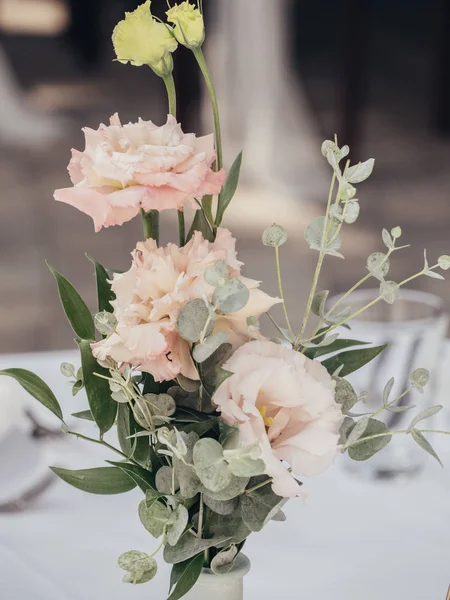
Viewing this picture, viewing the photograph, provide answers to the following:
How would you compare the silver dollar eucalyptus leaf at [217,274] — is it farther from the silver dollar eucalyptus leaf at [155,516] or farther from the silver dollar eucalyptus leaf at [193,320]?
the silver dollar eucalyptus leaf at [155,516]

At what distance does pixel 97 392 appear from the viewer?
0.54 m

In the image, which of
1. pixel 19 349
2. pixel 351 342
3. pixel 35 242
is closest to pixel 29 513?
pixel 351 342

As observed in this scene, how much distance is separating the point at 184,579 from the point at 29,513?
13.5 inches

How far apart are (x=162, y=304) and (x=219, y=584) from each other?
0.18m

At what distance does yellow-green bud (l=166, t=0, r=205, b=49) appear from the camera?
0.51 meters

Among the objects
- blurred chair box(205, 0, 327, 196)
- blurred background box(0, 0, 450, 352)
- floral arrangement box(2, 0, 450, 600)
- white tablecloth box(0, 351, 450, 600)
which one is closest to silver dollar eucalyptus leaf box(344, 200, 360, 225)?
floral arrangement box(2, 0, 450, 600)

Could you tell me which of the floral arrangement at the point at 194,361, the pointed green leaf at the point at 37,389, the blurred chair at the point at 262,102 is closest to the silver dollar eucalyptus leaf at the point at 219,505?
the floral arrangement at the point at 194,361

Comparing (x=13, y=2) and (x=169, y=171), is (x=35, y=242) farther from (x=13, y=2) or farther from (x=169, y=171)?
(x=169, y=171)

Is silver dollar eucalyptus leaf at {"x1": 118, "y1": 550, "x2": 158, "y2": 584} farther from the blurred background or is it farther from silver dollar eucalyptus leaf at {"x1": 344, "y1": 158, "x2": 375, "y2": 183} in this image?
the blurred background

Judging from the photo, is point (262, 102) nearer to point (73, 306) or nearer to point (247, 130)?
point (247, 130)

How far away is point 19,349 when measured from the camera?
9.56 feet

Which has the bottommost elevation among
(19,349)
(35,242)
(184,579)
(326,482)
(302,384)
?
(35,242)

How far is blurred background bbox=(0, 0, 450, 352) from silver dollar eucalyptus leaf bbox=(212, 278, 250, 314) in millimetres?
2498

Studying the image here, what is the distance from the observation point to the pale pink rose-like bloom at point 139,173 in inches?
19.1
